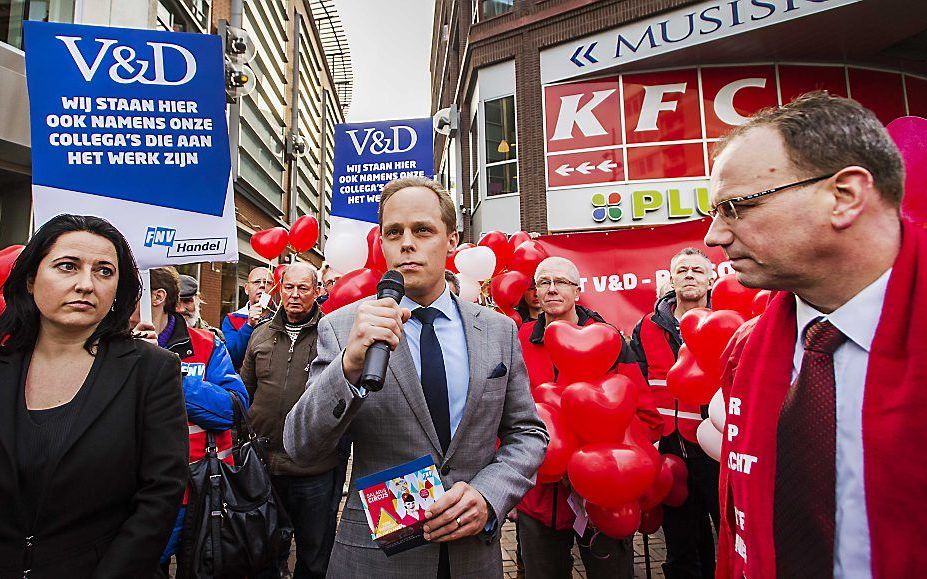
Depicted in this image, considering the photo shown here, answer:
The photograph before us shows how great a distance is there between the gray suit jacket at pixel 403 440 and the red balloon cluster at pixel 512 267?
2.09 m

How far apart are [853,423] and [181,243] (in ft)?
10.4

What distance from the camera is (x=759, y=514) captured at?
1.12 meters

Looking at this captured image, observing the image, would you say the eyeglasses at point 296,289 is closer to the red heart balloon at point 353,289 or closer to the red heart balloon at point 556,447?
the red heart balloon at point 353,289

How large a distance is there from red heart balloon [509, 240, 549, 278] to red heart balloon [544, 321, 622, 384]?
1503 mm

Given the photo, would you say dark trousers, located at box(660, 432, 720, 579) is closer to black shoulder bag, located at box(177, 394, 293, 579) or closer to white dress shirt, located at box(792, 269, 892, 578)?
white dress shirt, located at box(792, 269, 892, 578)

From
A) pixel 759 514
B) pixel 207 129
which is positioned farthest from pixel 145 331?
pixel 759 514

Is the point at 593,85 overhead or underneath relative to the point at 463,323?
overhead

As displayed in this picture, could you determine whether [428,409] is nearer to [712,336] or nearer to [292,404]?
[712,336]

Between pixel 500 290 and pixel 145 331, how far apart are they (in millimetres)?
2314

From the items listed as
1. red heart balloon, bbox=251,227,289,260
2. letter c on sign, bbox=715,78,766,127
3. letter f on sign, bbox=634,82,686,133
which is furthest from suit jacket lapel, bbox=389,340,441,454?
letter c on sign, bbox=715,78,766,127

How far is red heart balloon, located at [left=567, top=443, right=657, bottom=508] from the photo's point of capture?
7.42 ft

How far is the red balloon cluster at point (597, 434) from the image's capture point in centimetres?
229

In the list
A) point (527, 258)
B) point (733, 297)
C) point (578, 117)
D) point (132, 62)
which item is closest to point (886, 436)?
point (733, 297)

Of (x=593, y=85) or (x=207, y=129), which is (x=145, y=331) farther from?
(x=593, y=85)
